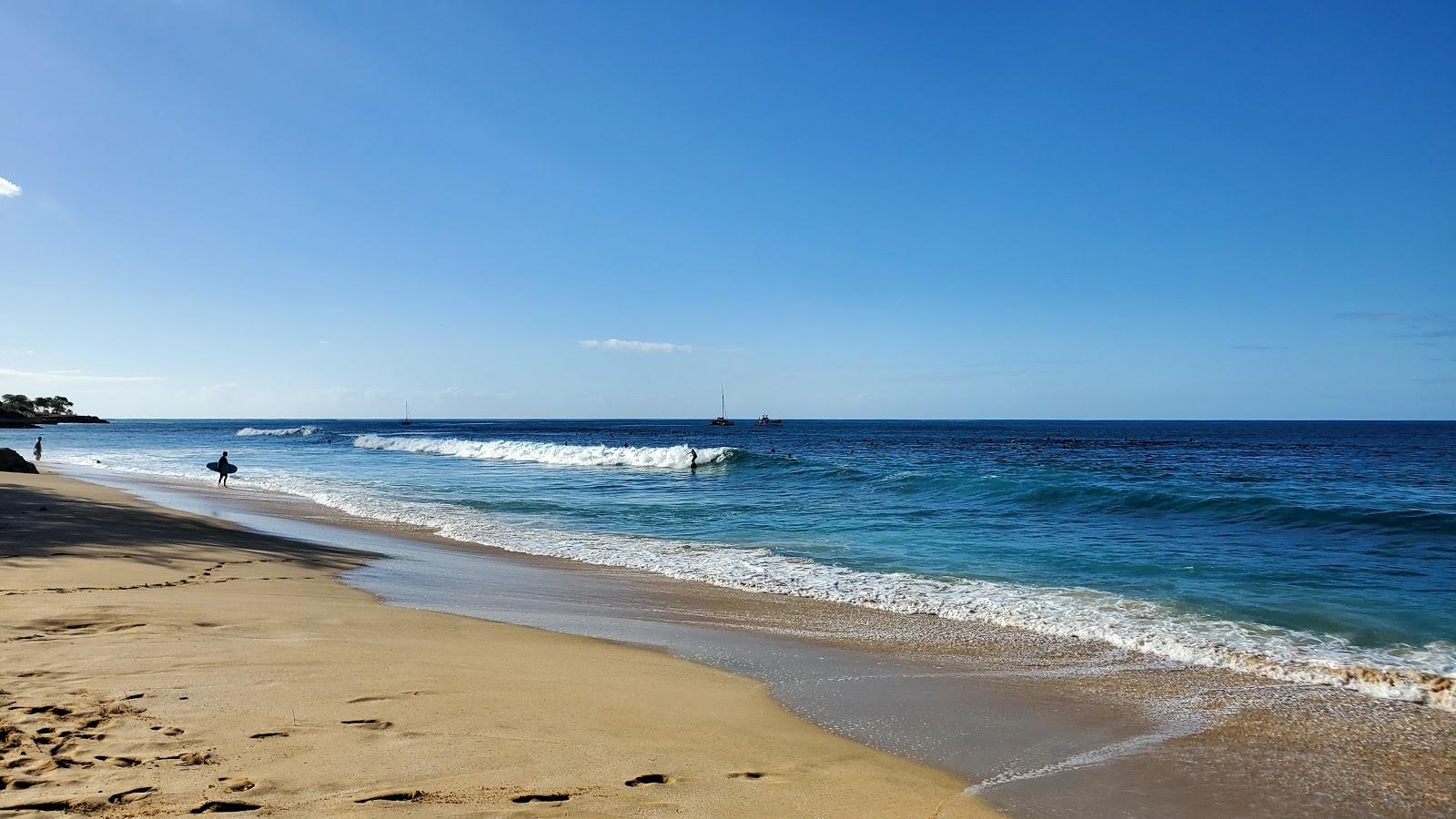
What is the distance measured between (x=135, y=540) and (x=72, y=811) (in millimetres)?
10849

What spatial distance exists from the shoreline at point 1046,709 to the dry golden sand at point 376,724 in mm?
544

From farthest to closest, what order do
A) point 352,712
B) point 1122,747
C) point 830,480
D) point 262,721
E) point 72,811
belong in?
point 830,480 < point 1122,747 < point 352,712 < point 262,721 < point 72,811

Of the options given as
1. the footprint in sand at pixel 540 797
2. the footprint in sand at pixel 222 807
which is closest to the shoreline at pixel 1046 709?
the footprint in sand at pixel 540 797

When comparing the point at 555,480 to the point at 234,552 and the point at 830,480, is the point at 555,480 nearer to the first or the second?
the point at 830,480

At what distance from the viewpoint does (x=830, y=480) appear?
97.7 feet

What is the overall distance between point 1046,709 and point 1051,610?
386 cm

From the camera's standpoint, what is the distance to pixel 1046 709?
5762 millimetres

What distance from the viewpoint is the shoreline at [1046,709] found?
14.4 ft

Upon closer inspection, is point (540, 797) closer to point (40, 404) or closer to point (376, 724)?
point (376, 724)

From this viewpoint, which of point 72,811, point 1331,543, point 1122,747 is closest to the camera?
point 72,811

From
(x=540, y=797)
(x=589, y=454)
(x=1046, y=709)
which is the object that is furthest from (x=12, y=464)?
(x=1046, y=709)

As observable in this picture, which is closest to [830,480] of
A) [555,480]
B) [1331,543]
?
[555,480]

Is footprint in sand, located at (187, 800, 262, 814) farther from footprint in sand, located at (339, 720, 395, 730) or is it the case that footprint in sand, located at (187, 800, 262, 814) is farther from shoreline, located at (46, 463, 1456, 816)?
shoreline, located at (46, 463, 1456, 816)

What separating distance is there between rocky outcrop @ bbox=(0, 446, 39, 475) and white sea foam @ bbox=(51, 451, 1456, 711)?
19.4m
